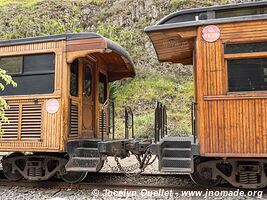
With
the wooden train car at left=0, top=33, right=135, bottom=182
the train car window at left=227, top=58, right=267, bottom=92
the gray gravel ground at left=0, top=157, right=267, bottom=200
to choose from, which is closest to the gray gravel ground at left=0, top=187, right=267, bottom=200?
the gray gravel ground at left=0, top=157, right=267, bottom=200

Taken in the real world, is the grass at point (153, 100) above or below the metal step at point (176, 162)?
above

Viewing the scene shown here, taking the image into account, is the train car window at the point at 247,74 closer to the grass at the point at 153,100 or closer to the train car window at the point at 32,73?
the train car window at the point at 32,73

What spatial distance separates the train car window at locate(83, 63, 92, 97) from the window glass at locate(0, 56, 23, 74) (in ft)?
5.15

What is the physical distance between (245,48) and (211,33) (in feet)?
2.12

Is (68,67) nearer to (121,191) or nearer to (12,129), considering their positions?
(12,129)

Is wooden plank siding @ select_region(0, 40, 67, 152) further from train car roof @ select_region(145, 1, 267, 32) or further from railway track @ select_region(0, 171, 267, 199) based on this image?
train car roof @ select_region(145, 1, 267, 32)

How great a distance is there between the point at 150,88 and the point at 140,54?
345 centimetres

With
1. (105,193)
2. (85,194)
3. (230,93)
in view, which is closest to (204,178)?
(230,93)

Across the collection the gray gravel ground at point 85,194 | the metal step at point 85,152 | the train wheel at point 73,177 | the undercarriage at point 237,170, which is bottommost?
the gray gravel ground at point 85,194

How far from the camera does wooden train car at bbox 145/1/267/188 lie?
5.06 m

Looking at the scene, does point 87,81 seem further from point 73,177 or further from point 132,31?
point 132,31

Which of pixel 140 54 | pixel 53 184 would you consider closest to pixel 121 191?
pixel 53 184

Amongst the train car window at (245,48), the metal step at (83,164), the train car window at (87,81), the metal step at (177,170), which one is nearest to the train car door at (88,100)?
the train car window at (87,81)

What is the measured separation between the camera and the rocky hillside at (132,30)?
655 inches
